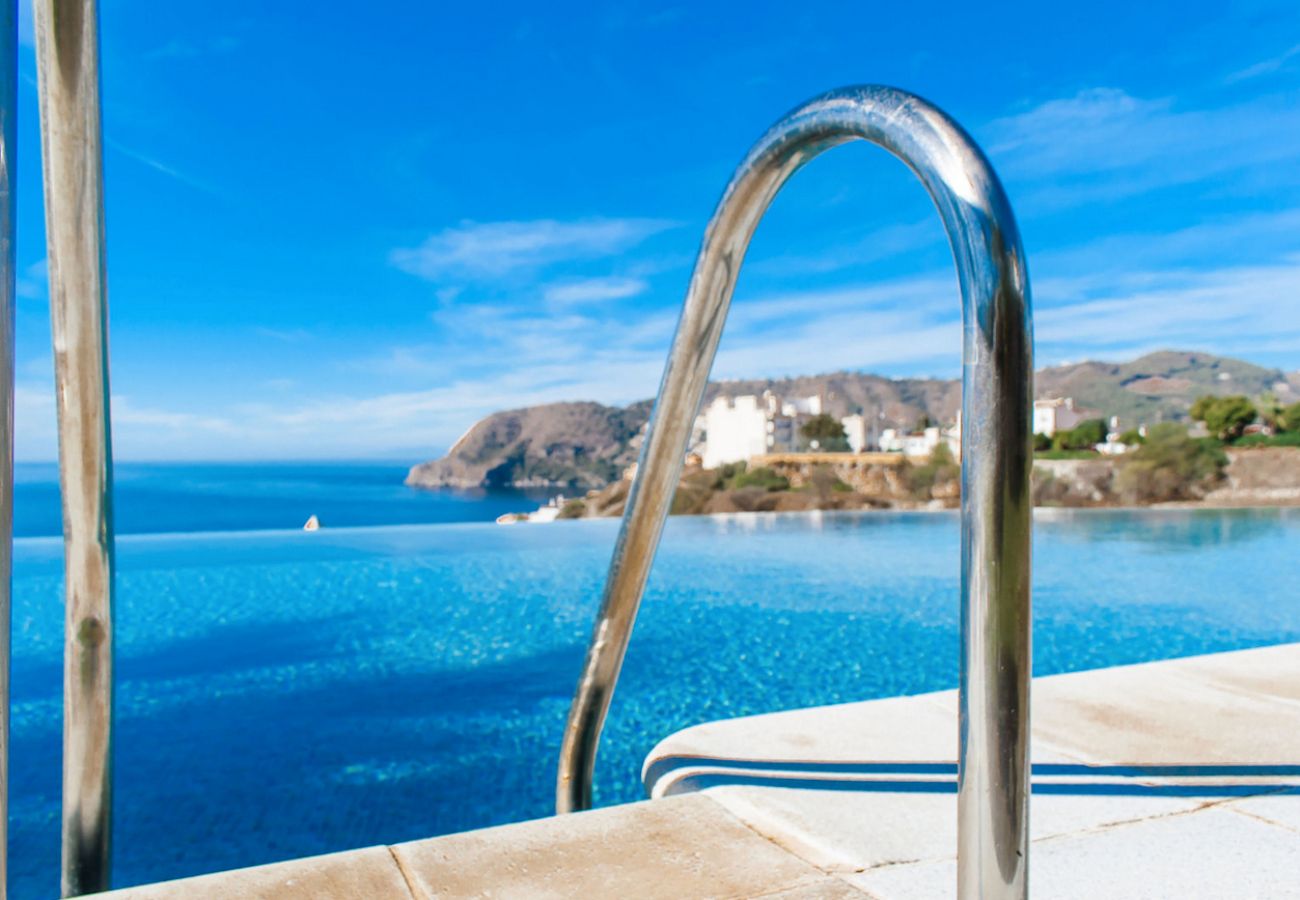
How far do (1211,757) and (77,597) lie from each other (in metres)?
2.10

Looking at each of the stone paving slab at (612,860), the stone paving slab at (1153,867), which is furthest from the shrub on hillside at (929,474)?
the stone paving slab at (612,860)

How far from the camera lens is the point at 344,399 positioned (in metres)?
51.2

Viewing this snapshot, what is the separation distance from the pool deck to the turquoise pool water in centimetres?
201

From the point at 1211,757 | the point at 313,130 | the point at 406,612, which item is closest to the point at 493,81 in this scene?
the point at 313,130

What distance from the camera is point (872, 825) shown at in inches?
57.1

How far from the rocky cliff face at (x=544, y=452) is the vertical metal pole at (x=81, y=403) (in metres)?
34.1

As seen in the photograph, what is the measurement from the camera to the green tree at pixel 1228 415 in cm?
2711

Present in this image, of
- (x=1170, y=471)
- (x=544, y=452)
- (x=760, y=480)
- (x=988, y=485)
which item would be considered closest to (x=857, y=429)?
(x=544, y=452)

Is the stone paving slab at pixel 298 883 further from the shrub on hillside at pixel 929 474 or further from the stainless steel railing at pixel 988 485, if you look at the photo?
the shrub on hillside at pixel 929 474

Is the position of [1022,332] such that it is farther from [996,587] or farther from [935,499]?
[935,499]

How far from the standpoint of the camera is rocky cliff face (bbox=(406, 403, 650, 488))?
37750mm

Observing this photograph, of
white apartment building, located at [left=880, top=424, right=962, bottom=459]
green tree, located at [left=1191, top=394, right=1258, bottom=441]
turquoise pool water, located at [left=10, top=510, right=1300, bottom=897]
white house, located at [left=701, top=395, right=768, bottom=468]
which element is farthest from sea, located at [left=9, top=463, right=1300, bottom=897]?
white house, located at [left=701, top=395, right=768, bottom=468]

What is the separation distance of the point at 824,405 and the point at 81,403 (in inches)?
1791

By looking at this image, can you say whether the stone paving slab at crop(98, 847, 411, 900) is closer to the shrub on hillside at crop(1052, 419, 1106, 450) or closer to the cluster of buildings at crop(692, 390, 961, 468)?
the shrub on hillside at crop(1052, 419, 1106, 450)
